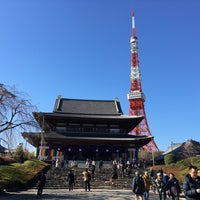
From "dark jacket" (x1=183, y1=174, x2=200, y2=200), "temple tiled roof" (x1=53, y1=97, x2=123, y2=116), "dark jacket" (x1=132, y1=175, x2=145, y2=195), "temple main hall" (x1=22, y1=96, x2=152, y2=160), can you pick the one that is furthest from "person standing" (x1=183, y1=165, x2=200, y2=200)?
"temple tiled roof" (x1=53, y1=97, x2=123, y2=116)

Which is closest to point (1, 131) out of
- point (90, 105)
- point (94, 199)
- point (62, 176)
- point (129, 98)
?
point (94, 199)

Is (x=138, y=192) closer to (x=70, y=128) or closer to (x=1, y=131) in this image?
(x=1, y=131)

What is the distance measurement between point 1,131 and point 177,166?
88.5 ft

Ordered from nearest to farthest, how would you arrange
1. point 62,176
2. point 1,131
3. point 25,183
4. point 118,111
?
point 1,131 → point 25,183 → point 62,176 → point 118,111

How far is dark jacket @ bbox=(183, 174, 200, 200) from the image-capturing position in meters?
5.52

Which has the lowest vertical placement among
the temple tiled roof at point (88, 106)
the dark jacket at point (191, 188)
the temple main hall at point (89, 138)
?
the dark jacket at point (191, 188)

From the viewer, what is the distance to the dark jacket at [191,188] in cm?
552

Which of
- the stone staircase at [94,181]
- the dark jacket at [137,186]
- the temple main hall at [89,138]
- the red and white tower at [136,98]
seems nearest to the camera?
the dark jacket at [137,186]

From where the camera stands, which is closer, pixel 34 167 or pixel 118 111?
pixel 34 167

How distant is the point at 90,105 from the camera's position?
42594 mm

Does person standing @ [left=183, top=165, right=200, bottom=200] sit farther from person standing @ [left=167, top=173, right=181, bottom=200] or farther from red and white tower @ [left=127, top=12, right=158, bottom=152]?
red and white tower @ [left=127, top=12, right=158, bottom=152]

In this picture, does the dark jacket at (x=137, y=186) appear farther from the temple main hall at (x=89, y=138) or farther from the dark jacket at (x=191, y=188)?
the temple main hall at (x=89, y=138)

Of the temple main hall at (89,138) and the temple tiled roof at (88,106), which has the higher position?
the temple tiled roof at (88,106)

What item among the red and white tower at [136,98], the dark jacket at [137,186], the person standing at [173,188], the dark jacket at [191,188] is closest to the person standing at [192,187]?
the dark jacket at [191,188]
